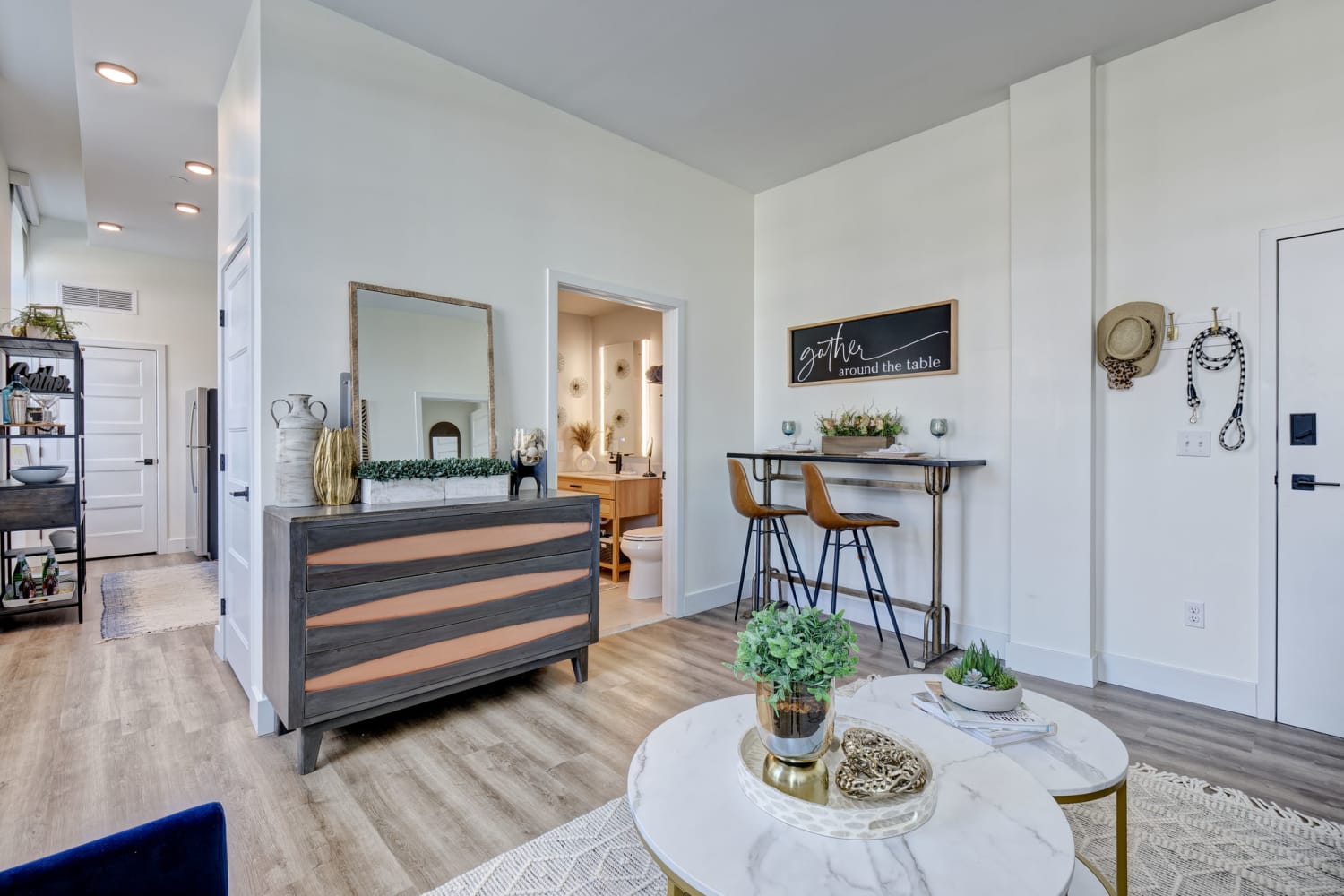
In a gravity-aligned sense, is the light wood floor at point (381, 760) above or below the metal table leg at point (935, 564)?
below

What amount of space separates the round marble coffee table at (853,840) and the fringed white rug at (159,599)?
3.99 metres

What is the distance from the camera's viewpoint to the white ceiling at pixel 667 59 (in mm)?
2645

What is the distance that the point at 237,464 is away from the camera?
2.99 metres

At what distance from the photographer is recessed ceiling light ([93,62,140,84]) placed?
296cm

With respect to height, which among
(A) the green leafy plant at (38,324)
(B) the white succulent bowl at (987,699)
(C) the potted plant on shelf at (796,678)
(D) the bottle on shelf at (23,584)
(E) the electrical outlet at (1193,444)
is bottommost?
(D) the bottle on shelf at (23,584)

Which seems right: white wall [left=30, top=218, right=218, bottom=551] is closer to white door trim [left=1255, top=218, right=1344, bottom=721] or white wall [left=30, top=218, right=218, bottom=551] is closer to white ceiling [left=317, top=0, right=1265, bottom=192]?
white ceiling [left=317, top=0, right=1265, bottom=192]

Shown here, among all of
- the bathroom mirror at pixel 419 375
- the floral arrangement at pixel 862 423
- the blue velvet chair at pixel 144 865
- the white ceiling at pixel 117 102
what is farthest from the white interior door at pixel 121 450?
the blue velvet chair at pixel 144 865

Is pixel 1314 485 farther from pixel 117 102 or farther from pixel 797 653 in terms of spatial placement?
pixel 117 102

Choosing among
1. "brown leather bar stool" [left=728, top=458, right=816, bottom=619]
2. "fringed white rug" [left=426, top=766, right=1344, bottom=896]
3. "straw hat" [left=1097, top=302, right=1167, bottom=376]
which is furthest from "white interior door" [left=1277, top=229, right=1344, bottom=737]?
"brown leather bar stool" [left=728, top=458, right=816, bottom=619]

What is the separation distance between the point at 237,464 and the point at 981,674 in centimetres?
319

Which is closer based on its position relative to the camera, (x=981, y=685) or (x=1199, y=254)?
(x=981, y=685)

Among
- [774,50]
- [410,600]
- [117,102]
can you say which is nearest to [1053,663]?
[410,600]

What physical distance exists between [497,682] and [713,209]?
128 inches

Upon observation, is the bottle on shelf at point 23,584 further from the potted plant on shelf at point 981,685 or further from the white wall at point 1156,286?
the white wall at point 1156,286
